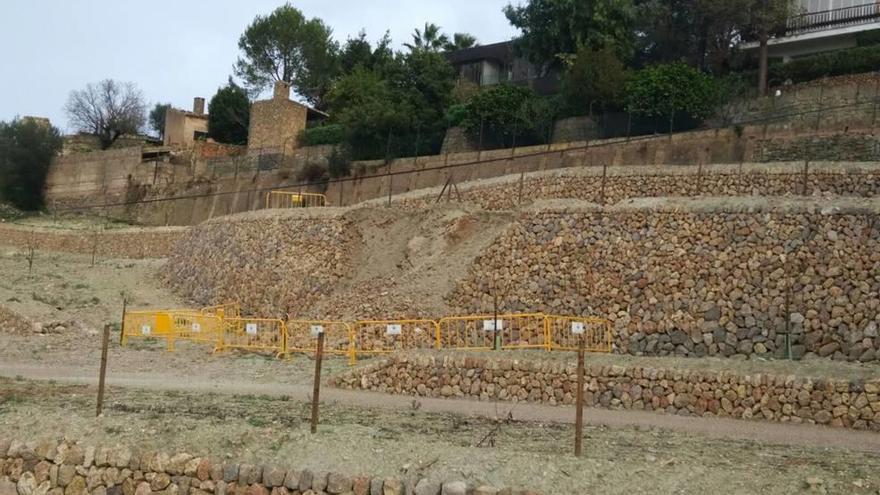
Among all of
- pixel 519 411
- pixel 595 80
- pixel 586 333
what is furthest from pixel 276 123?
pixel 519 411

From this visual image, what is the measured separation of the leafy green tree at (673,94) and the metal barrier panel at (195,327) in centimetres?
1903

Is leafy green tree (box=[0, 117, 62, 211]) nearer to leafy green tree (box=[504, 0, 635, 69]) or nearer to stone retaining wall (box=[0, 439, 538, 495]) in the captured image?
leafy green tree (box=[504, 0, 635, 69])

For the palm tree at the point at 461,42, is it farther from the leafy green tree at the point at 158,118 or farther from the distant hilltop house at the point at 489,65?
the leafy green tree at the point at 158,118

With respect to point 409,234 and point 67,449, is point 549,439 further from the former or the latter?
point 409,234

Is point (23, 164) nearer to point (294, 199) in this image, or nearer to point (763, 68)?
point (294, 199)

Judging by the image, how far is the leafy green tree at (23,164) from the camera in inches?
2215

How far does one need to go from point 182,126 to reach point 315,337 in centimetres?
4598

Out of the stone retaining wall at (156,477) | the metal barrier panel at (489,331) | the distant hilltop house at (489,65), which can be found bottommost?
the stone retaining wall at (156,477)

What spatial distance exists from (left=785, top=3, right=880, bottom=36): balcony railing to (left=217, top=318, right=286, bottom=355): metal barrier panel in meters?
26.8

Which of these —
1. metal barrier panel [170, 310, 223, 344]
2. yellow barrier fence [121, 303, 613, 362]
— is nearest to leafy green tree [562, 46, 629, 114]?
yellow barrier fence [121, 303, 613, 362]

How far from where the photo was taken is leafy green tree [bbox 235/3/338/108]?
62.5 m

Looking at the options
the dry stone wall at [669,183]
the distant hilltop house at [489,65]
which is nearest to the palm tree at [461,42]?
the distant hilltop house at [489,65]

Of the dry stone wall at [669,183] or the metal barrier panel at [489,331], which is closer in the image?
the metal barrier panel at [489,331]

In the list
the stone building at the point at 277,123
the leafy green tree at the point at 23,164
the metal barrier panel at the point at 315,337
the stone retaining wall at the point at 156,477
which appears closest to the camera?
the stone retaining wall at the point at 156,477
